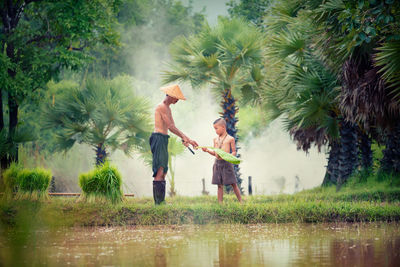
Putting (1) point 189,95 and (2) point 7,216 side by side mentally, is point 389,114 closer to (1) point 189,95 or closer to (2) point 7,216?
(2) point 7,216

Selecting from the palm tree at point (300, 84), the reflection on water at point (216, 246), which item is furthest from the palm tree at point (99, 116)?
the reflection on water at point (216, 246)

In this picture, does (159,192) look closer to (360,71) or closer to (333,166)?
Answer: (360,71)

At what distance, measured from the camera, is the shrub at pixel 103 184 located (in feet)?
34.6

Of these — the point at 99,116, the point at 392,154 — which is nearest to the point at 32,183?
the point at 99,116

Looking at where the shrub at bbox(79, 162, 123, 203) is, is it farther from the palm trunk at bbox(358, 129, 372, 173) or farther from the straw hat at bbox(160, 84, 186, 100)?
the palm trunk at bbox(358, 129, 372, 173)

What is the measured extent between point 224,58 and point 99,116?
4.55 m

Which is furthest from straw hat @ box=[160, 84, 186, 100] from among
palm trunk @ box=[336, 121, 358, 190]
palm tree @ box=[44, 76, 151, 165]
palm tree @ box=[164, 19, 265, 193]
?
palm tree @ box=[44, 76, 151, 165]

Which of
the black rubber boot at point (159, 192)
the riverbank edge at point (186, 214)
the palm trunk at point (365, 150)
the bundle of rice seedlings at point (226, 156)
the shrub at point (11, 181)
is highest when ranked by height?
the palm trunk at point (365, 150)

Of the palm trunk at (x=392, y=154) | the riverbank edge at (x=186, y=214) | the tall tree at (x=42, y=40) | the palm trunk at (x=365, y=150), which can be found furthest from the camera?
the tall tree at (x=42, y=40)

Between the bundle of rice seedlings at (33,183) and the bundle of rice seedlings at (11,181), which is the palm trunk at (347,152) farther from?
the bundle of rice seedlings at (11,181)

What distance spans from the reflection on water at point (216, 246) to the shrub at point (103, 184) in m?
1.69

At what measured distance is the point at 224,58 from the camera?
16.8m

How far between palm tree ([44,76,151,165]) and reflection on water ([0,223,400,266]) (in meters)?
9.55

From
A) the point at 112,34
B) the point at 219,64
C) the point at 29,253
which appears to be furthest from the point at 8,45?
the point at 29,253
